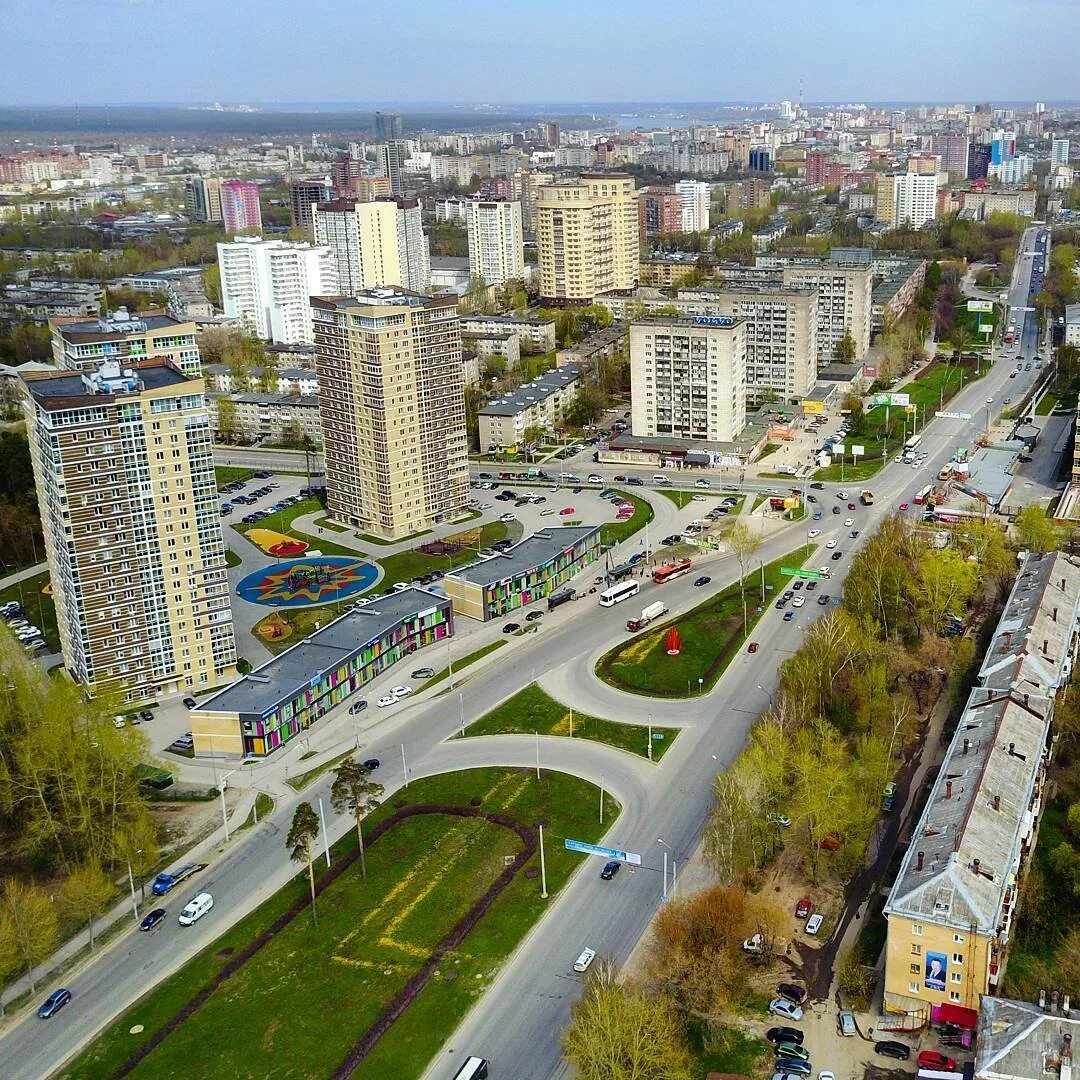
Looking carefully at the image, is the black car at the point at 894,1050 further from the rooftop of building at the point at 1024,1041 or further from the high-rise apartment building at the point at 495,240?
the high-rise apartment building at the point at 495,240

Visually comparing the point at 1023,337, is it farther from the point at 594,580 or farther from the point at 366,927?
the point at 366,927

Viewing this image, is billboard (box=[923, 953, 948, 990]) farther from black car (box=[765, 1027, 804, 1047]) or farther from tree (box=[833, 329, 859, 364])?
tree (box=[833, 329, 859, 364])

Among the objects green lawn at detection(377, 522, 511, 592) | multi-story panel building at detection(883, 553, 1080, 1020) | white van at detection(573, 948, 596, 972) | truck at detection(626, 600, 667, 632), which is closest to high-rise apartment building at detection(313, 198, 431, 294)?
green lawn at detection(377, 522, 511, 592)

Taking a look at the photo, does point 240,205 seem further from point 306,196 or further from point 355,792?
point 355,792

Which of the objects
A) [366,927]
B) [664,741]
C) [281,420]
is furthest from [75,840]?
[281,420]

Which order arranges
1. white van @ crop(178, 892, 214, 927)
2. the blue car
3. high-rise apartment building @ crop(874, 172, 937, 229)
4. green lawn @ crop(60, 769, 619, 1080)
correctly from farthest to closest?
high-rise apartment building @ crop(874, 172, 937, 229)
white van @ crop(178, 892, 214, 927)
the blue car
green lawn @ crop(60, 769, 619, 1080)

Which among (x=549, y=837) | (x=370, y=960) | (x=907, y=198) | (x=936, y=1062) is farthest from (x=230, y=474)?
(x=907, y=198)
